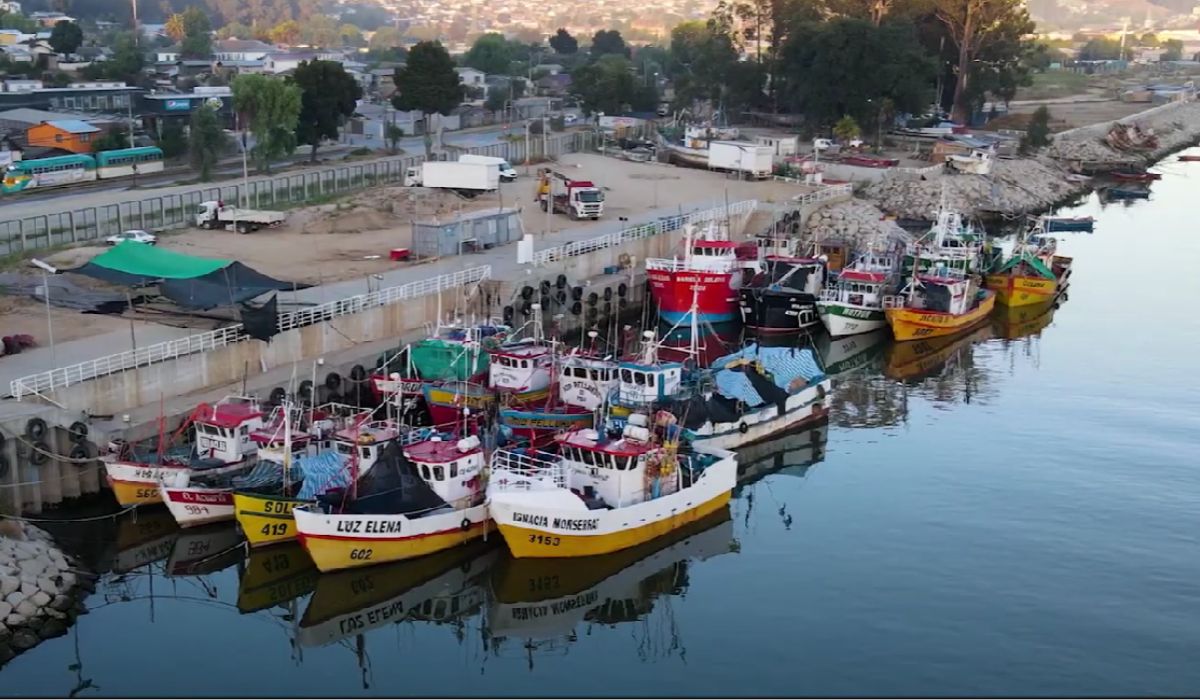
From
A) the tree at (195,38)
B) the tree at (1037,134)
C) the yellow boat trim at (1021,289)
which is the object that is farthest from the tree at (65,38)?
the yellow boat trim at (1021,289)

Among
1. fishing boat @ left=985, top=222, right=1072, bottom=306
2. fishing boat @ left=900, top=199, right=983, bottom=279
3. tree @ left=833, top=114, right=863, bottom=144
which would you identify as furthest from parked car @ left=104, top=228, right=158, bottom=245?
tree @ left=833, top=114, right=863, bottom=144

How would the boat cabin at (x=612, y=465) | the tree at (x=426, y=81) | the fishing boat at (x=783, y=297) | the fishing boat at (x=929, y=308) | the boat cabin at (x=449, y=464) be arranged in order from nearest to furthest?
1. the boat cabin at (x=449, y=464)
2. the boat cabin at (x=612, y=465)
3. the fishing boat at (x=929, y=308)
4. the fishing boat at (x=783, y=297)
5. the tree at (x=426, y=81)

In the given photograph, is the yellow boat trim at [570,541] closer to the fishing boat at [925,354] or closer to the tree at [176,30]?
the fishing boat at [925,354]

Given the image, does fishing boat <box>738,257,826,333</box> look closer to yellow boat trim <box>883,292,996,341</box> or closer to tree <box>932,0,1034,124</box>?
yellow boat trim <box>883,292,996,341</box>

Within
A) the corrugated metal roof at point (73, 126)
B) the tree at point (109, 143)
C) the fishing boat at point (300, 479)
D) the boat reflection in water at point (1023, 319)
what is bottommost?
the boat reflection in water at point (1023, 319)

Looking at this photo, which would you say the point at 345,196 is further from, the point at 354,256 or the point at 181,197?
the point at 354,256

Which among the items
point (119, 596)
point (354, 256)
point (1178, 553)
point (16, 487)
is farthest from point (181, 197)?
point (1178, 553)

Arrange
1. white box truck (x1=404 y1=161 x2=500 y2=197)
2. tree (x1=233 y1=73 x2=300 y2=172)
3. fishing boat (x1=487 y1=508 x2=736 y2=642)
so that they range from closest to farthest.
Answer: fishing boat (x1=487 y1=508 x2=736 y2=642) < white box truck (x1=404 y1=161 x2=500 y2=197) < tree (x1=233 y1=73 x2=300 y2=172)
